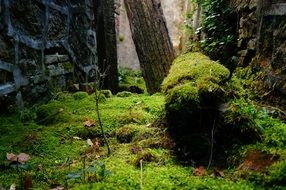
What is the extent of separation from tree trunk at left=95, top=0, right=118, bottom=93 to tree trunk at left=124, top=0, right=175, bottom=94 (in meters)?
1.39

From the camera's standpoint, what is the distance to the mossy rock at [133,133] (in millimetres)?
3613

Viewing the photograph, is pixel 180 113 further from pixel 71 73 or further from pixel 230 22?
pixel 71 73

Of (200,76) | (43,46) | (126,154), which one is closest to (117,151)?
(126,154)

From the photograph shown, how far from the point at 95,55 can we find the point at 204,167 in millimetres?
5660

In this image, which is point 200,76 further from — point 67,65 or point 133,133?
point 67,65

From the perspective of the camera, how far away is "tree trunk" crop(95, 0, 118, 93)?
7766mm

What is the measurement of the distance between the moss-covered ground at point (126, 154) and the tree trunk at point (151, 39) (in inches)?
71.1

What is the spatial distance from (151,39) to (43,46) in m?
1.90

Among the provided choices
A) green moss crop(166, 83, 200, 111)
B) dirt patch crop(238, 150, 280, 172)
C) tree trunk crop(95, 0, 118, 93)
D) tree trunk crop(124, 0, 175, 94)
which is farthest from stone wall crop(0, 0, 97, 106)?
dirt patch crop(238, 150, 280, 172)

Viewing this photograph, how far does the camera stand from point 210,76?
10.6ft

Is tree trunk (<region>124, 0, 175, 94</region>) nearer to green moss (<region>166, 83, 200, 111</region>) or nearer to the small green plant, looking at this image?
green moss (<region>166, 83, 200, 111</region>)

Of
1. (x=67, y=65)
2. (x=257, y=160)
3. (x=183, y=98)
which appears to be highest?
(x=183, y=98)

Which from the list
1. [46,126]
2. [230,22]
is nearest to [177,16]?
[230,22]

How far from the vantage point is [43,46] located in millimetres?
5758
